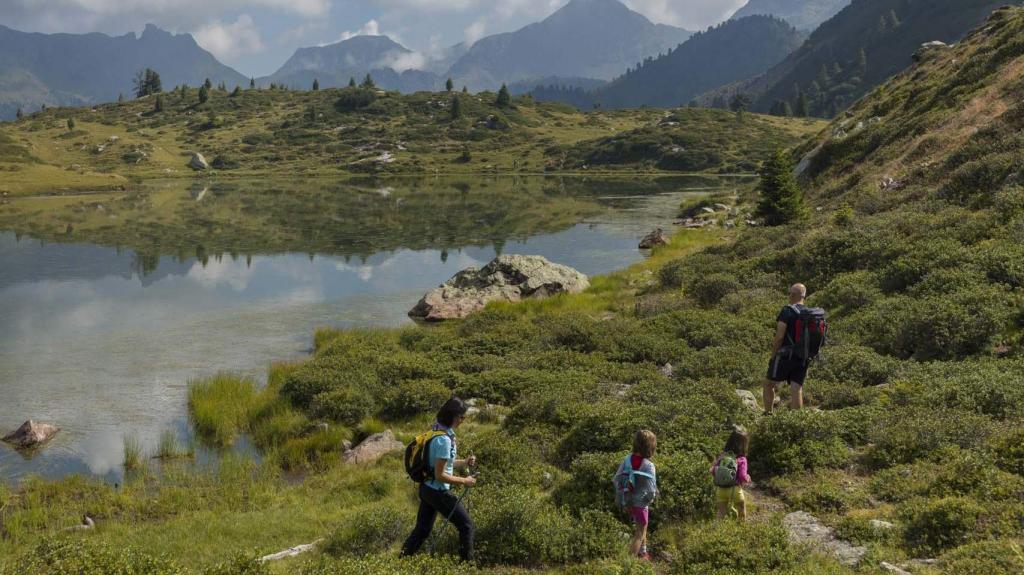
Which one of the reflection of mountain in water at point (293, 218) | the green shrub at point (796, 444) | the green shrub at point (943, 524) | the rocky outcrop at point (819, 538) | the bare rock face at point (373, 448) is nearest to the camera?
the green shrub at point (943, 524)

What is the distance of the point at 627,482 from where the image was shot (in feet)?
33.1

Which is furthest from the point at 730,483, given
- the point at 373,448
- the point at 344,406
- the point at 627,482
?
the point at 344,406

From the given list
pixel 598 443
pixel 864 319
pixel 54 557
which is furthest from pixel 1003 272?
pixel 54 557

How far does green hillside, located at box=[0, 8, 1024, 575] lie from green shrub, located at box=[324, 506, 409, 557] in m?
0.05

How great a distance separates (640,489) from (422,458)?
327cm

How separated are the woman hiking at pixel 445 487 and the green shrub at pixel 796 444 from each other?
19.6 ft

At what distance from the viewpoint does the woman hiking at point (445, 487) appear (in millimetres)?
9562

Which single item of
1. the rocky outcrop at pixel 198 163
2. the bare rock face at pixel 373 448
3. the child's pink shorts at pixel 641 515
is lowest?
the bare rock face at pixel 373 448

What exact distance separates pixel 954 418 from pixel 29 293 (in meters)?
45.7

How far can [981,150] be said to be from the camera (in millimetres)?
31922

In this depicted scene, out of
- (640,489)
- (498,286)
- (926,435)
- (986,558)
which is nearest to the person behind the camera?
(986,558)

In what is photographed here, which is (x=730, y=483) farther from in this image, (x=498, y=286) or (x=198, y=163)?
(x=198, y=163)

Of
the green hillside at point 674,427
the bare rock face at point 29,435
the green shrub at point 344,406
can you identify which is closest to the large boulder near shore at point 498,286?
the green hillside at point 674,427

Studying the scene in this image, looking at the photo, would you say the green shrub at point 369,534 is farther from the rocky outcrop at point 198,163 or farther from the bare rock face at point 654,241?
the rocky outcrop at point 198,163
